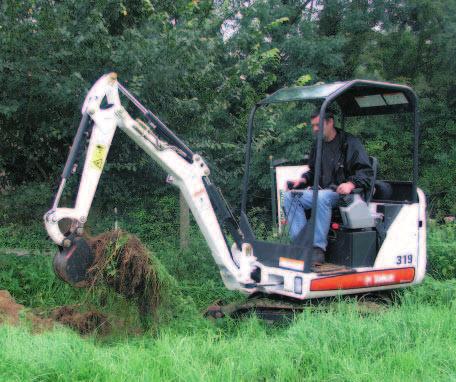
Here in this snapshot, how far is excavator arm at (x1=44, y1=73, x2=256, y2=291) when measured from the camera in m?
5.15

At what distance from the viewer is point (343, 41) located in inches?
577

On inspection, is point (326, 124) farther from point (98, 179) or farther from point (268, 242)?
point (98, 179)

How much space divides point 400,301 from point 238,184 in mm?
5876

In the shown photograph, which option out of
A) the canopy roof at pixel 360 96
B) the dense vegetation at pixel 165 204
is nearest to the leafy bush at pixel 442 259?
the dense vegetation at pixel 165 204

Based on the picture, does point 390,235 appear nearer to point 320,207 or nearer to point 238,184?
point 320,207

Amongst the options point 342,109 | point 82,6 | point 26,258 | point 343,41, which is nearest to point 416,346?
point 342,109

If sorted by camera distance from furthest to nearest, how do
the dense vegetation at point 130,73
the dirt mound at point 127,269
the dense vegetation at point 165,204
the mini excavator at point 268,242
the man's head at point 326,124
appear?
the dense vegetation at point 130,73, the man's head at point 326,124, the dirt mound at point 127,269, the mini excavator at point 268,242, the dense vegetation at point 165,204

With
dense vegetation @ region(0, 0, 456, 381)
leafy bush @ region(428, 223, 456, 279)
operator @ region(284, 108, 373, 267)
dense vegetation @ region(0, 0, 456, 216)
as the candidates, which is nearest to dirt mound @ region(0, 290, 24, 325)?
dense vegetation @ region(0, 0, 456, 381)

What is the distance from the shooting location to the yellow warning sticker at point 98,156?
5328 millimetres

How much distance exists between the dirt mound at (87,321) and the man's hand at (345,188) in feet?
8.26

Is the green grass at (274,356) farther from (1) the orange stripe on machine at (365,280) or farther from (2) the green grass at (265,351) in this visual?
(1) the orange stripe on machine at (365,280)

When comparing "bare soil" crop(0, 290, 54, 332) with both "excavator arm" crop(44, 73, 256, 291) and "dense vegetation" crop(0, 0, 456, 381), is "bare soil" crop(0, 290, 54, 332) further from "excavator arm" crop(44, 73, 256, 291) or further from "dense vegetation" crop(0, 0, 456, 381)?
"excavator arm" crop(44, 73, 256, 291)

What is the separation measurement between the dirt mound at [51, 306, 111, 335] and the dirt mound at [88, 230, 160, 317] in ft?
1.11

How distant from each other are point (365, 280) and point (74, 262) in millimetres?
2715
